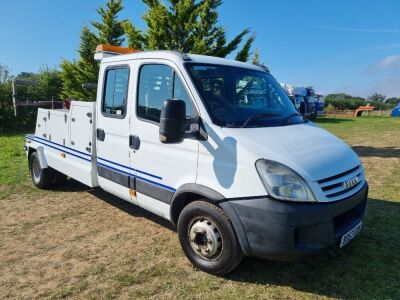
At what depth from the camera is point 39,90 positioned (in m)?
19.4

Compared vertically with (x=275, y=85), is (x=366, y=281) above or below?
below

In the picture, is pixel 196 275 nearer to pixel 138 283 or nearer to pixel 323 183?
pixel 138 283

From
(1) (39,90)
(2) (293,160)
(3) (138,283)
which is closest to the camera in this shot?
(2) (293,160)

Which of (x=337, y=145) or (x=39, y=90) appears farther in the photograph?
(x=39, y=90)

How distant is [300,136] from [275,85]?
120 cm

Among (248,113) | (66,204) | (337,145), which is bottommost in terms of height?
(66,204)

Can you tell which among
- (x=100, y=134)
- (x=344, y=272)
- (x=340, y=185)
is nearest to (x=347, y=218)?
(x=340, y=185)

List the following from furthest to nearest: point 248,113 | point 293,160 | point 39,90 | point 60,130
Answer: point 39,90
point 60,130
point 248,113
point 293,160

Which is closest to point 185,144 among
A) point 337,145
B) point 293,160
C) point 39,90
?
point 293,160

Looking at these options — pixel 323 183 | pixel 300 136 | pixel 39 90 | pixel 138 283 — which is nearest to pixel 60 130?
pixel 138 283

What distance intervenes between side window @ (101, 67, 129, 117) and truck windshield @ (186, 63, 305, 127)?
1.12m

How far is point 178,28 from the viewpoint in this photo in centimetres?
1497

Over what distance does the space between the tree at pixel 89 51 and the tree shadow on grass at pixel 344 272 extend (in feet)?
61.1

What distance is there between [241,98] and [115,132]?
1.76m
